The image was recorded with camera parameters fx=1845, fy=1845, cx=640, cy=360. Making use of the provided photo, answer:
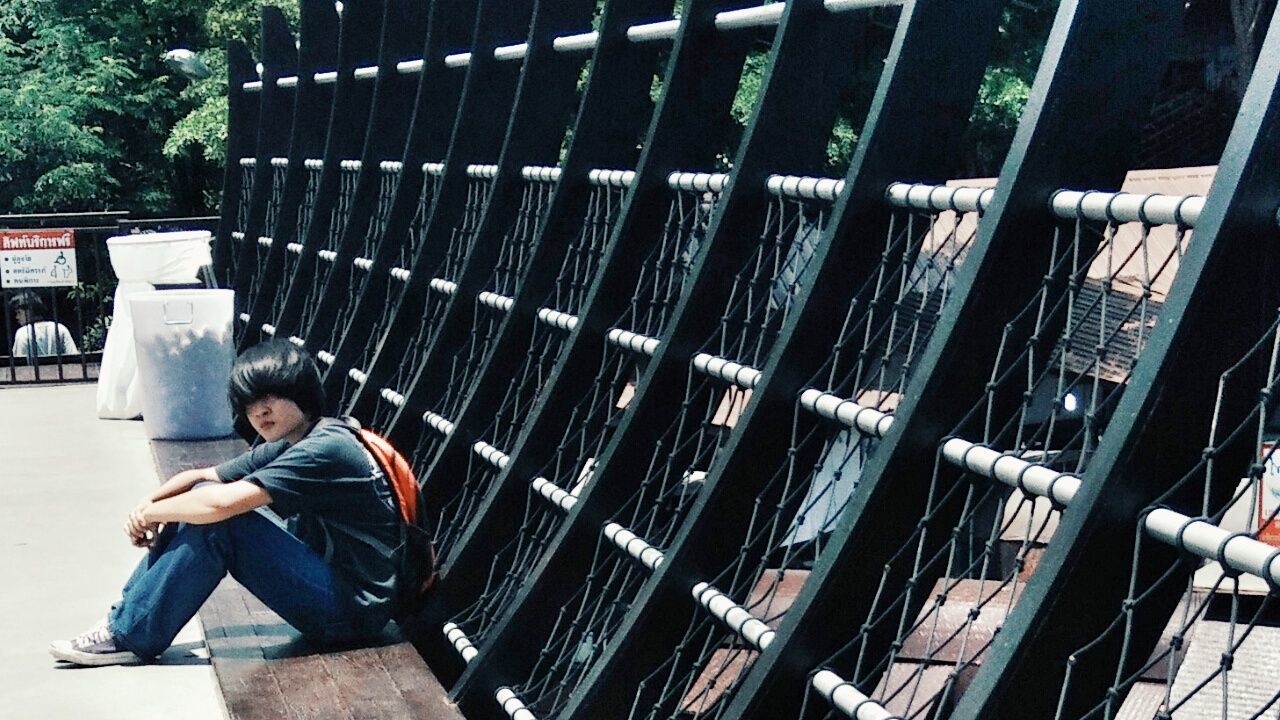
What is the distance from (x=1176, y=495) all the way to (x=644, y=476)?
2.27 meters

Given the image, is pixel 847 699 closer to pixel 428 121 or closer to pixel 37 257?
pixel 428 121

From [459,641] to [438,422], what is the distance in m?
1.26

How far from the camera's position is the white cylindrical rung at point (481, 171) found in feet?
21.6

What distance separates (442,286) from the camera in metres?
6.96

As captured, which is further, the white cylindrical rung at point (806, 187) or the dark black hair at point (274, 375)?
the dark black hair at point (274, 375)

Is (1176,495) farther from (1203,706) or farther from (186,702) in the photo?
(1203,706)

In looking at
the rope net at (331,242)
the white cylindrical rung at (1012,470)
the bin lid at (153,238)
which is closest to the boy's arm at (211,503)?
the white cylindrical rung at (1012,470)

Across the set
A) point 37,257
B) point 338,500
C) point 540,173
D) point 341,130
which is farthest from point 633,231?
point 37,257

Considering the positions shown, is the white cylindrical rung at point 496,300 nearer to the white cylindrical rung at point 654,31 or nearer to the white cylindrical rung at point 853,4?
the white cylindrical rung at point 654,31

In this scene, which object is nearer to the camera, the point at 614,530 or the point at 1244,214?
the point at 1244,214

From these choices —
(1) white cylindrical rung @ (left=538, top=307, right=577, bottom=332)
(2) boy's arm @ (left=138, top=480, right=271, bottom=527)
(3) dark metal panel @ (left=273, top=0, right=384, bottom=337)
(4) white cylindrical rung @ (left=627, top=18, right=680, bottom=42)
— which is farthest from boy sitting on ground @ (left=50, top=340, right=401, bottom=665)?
(3) dark metal panel @ (left=273, top=0, right=384, bottom=337)

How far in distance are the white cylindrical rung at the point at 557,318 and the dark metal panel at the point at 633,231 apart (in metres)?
0.17

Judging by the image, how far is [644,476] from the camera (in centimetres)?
490

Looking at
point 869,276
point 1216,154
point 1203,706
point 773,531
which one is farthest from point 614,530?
point 1203,706
